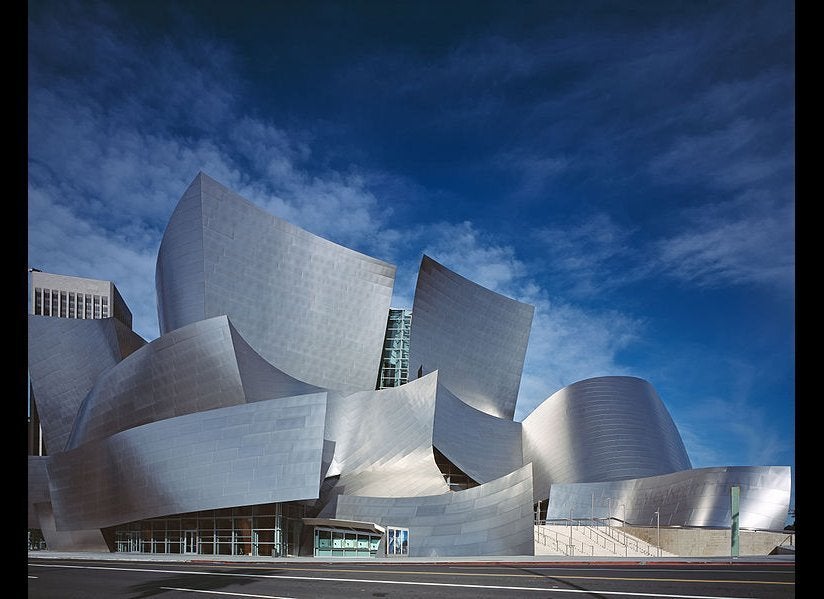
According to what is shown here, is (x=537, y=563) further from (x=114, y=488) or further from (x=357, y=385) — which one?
(x=357, y=385)

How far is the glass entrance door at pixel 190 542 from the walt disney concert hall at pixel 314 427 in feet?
0.24

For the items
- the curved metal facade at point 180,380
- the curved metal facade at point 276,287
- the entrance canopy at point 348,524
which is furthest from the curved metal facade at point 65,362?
the entrance canopy at point 348,524

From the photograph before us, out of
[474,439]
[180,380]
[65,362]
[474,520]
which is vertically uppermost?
[65,362]

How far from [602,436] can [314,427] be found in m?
17.9

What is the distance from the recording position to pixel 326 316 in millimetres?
37812

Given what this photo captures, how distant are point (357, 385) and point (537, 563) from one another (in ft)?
79.2

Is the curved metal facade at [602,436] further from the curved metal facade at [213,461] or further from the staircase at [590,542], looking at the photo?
the curved metal facade at [213,461]

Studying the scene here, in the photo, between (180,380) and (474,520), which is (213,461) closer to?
(180,380)

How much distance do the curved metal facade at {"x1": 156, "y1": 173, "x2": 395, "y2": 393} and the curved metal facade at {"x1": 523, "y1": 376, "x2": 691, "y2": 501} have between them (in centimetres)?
1026

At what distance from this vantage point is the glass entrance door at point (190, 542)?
A: 25141mm

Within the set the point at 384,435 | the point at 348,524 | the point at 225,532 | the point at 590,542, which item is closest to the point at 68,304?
the point at 384,435

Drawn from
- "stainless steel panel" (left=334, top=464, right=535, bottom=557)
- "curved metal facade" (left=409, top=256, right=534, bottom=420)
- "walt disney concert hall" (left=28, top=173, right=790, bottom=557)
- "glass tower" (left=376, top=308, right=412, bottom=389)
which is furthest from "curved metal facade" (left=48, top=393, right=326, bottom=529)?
"glass tower" (left=376, top=308, right=412, bottom=389)

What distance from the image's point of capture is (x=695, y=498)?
2744 cm
